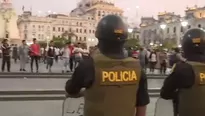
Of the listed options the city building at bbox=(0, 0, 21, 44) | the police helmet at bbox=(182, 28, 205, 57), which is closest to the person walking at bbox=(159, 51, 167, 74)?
the police helmet at bbox=(182, 28, 205, 57)

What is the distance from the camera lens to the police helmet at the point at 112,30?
2479 millimetres

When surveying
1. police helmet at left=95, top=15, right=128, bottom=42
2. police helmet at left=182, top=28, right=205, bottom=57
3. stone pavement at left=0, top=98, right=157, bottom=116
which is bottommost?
stone pavement at left=0, top=98, right=157, bottom=116

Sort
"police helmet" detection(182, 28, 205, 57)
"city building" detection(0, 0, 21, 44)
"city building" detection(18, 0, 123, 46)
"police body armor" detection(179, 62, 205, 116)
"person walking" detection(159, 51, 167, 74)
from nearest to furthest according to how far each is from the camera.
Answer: "police body armor" detection(179, 62, 205, 116), "police helmet" detection(182, 28, 205, 57), "person walking" detection(159, 51, 167, 74), "city building" detection(0, 0, 21, 44), "city building" detection(18, 0, 123, 46)

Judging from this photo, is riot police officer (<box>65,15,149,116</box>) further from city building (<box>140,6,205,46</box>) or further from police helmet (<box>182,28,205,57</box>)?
city building (<box>140,6,205,46</box>)

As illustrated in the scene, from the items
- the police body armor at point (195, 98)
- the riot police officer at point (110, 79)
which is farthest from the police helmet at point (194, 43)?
the riot police officer at point (110, 79)

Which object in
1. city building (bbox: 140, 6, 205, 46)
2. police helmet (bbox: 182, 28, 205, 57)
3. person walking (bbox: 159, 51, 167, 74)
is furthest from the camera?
city building (bbox: 140, 6, 205, 46)

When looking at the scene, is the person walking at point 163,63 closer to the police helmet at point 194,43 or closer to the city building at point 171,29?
the police helmet at point 194,43

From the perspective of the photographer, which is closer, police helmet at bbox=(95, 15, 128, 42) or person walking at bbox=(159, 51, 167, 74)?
police helmet at bbox=(95, 15, 128, 42)

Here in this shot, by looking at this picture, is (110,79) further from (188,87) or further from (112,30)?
(188,87)

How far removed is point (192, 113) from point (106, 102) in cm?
72

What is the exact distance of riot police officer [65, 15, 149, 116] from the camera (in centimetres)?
240

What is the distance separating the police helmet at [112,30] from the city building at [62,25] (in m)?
89.8

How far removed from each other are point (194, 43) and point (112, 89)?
2.74ft

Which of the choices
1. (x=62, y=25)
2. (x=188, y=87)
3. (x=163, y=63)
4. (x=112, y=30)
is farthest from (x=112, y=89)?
(x=62, y=25)
